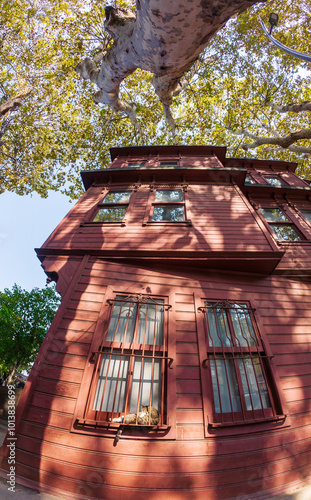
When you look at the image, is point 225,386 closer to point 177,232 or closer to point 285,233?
point 177,232

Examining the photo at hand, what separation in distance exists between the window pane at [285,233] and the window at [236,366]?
3.69 meters

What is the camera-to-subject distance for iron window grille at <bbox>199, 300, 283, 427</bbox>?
3.42 metres

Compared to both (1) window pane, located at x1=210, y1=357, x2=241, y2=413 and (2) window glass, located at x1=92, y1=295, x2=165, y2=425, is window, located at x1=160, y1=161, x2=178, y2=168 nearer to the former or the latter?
(2) window glass, located at x1=92, y1=295, x2=165, y2=425

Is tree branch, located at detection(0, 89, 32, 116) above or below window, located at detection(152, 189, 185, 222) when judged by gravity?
above

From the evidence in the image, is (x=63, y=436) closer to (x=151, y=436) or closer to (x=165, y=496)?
(x=151, y=436)

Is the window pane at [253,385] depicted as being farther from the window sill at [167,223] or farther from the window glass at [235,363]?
the window sill at [167,223]

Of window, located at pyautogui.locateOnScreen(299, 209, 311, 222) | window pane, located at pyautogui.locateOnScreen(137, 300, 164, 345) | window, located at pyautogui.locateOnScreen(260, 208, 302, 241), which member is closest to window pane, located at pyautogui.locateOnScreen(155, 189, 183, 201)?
window, located at pyautogui.locateOnScreen(260, 208, 302, 241)

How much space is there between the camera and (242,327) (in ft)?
13.8

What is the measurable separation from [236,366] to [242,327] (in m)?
0.78

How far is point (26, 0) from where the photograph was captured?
35.2 ft

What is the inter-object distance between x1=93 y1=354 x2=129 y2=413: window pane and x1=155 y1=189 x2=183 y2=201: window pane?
4.71m

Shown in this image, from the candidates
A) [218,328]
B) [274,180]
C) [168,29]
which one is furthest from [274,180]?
[168,29]

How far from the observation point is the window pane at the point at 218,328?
3938 mm

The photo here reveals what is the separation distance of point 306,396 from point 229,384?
5.07ft
